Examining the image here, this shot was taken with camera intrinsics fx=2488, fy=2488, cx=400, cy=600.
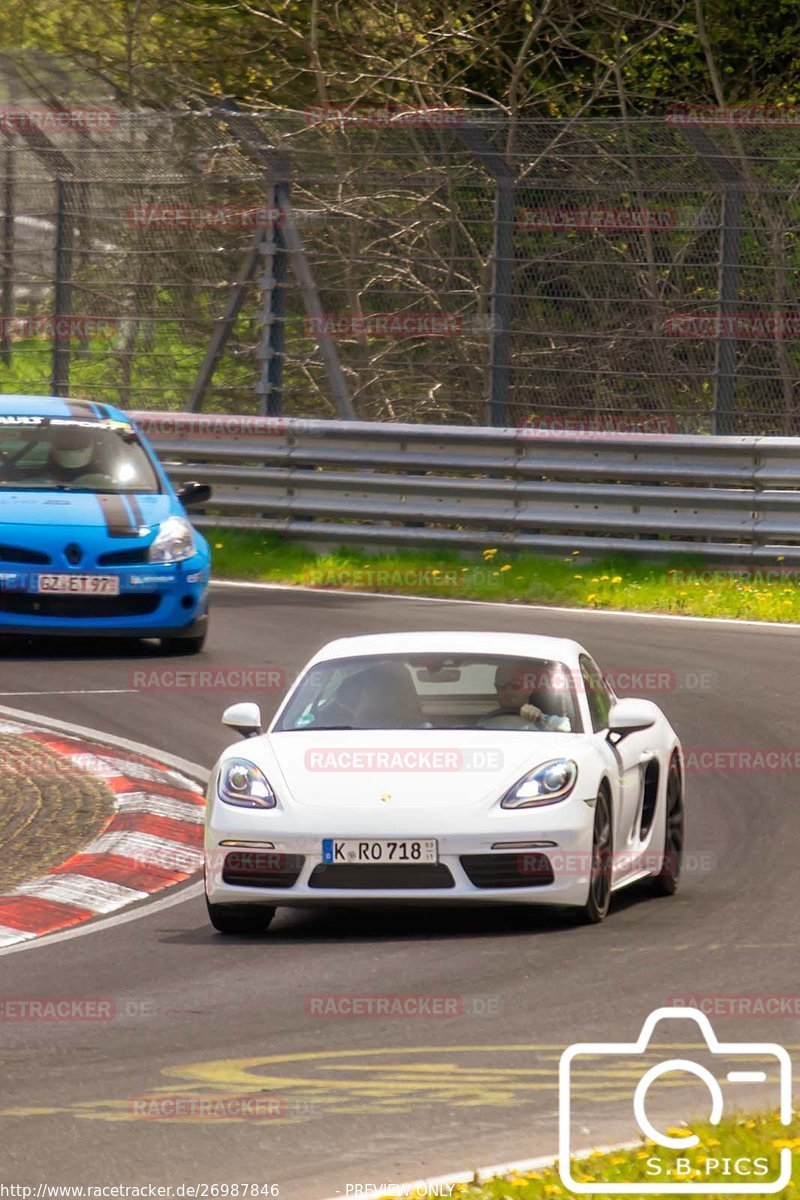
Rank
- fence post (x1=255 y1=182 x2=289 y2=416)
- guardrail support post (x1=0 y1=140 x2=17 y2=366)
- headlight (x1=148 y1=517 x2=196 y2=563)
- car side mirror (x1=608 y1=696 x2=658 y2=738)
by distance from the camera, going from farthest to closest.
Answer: guardrail support post (x1=0 y1=140 x2=17 y2=366)
fence post (x1=255 y1=182 x2=289 y2=416)
headlight (x1=148 y1=517 x2=196 y2=563)
car side mirror (x1=608 y1=696 x2=658 y2=738)

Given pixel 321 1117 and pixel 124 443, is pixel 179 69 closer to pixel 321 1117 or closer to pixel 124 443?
pixel 124 443

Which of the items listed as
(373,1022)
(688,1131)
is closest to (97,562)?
(373,1022)

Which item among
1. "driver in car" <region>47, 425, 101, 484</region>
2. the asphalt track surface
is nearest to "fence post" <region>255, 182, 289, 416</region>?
"driver in car" <region>47, 425, 101, 484</region>

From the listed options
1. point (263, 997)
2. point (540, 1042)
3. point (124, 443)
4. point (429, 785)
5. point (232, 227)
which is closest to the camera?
point (540, 1042)

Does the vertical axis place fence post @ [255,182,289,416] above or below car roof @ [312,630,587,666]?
above

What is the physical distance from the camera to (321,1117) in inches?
255

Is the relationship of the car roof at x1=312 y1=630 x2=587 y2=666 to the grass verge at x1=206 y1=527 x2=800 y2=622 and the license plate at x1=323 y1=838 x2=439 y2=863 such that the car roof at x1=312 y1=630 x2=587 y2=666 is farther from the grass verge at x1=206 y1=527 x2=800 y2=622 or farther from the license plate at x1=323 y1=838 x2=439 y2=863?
the grass verge at x1=206 y1=527 x2=800 y2=622

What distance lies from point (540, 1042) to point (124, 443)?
36.8 ft

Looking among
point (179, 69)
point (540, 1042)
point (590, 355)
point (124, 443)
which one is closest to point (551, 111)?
point (179, 69)

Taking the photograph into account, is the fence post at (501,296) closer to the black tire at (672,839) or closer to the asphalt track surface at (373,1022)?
the asphalt track surface at (373,1022)

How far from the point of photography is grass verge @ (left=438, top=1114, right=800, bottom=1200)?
5535 mm

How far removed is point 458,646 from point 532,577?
9.53 m

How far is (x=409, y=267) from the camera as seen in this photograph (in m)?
22.0

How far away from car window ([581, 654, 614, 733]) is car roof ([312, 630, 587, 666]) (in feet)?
0.24
